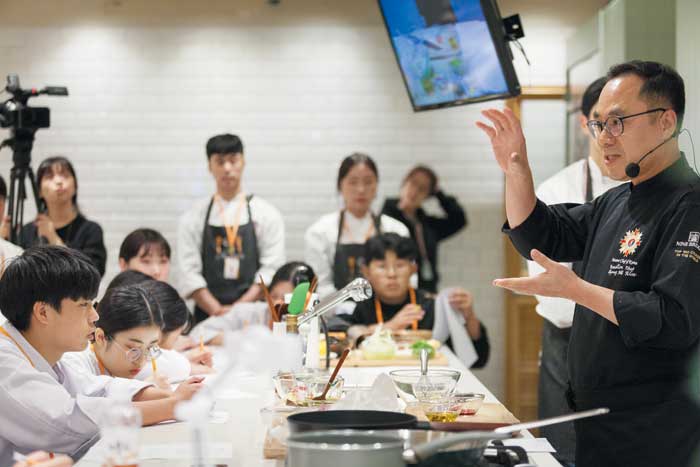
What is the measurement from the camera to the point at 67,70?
582cm

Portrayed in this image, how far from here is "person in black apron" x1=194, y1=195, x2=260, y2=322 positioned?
5043 mm

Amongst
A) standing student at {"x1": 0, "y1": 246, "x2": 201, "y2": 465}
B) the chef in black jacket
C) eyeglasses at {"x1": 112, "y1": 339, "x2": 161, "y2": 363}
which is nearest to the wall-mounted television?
the chef in black jacket

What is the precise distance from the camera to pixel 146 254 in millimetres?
4172

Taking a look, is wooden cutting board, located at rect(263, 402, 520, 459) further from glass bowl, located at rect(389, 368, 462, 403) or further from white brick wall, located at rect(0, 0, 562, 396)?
white brick wall, located at rect(0, 0, 562, 396)

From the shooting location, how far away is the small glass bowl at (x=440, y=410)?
205 cm

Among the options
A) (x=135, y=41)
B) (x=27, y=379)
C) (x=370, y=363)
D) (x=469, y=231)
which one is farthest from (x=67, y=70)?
(x=27, y=379)

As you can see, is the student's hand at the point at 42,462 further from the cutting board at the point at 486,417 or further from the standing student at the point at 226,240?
the standing student at the point at 226,240

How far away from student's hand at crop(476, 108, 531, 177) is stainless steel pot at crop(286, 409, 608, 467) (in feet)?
3.26

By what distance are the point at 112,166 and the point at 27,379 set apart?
393 centimetres

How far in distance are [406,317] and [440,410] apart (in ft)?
6.47

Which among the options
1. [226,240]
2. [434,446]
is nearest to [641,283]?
[434,446]

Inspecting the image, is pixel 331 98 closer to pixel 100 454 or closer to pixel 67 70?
pixel 67 70

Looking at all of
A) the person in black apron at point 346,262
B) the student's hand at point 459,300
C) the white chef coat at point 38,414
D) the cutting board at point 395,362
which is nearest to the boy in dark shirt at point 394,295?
the student's hand at point 459,300

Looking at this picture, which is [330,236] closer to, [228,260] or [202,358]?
[228,260]
